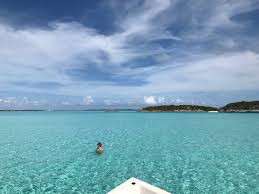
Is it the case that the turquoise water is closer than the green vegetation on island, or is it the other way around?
the turquoise water

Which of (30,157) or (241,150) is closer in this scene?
(30,157)

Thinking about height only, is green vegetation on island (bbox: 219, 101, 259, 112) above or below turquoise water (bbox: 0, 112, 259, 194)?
above

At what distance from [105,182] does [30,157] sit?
10.2m

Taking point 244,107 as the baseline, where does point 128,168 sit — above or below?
below

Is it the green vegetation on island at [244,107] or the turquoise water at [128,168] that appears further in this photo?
the green vegetation on island at [244,107]

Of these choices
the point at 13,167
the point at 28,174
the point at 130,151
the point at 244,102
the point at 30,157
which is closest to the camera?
the point at 28,174

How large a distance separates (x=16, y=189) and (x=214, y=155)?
16783mm

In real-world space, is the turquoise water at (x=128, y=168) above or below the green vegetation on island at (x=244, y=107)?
below

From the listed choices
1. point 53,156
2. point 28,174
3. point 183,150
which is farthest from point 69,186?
point 183,150

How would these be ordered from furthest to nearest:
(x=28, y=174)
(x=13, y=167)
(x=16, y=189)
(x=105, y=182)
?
(x=13, y=167)
(x=28, y=174)
(x=105, y=182)
(x=16, y=189)

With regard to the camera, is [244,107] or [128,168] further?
[244,107]

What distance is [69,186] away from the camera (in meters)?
11.8

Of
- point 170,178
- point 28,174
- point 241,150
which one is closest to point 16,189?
point 28,174

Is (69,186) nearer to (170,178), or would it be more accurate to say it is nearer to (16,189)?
(16,189)
